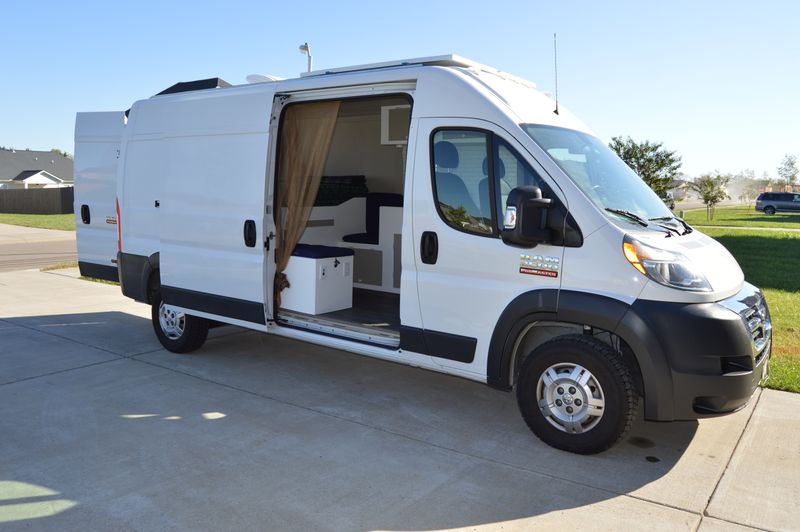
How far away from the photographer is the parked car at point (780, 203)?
4100cm

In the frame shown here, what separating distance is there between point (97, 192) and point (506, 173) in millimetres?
6448

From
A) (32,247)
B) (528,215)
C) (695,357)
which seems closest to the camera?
(695,357)

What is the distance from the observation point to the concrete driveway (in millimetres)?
3592

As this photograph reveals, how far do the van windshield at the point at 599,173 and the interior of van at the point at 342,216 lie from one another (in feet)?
4.27

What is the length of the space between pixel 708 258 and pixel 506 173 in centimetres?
143

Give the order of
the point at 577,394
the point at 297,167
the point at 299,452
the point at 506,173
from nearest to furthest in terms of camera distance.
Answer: the point at 577,394 < the point at 299,452 < the point at 506,173 < the point at 297,167

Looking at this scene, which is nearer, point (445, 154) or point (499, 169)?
point (499, 169)

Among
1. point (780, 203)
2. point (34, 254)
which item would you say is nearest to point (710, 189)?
point (780, 203)

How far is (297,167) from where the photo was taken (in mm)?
6047

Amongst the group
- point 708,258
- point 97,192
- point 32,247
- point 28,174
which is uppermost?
point 28,174

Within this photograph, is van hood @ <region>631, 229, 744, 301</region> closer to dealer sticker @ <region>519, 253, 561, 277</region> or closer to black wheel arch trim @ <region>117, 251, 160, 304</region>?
dealer sticker @ <region>519, 253, 561, 277</region>

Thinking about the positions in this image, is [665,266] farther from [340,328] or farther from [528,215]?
[340,328]

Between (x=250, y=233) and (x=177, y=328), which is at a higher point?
(x=250, y=233)

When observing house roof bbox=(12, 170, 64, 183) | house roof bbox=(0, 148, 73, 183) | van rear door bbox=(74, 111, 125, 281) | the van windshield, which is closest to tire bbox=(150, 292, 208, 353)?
van rear door bbox=(74, 111, 125, 281)
